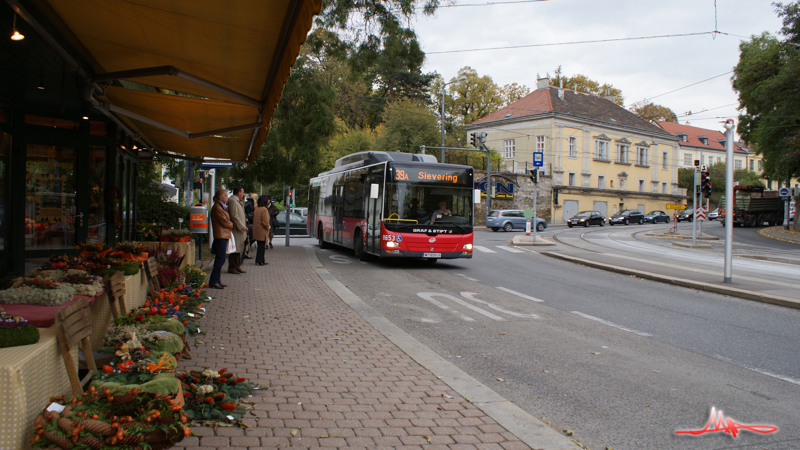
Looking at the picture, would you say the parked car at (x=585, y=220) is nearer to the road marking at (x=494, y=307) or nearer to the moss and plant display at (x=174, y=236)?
the road marking at (x=494, y=307)

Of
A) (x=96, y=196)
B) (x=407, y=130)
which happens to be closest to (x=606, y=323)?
(x=96, y=196)

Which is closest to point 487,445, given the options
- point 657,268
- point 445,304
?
point 445,304

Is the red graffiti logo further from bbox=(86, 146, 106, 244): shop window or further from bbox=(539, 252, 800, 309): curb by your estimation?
bbox=(86, 146, 106, 244): shop window

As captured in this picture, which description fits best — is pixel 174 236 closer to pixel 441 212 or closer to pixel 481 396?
pixel 441 212

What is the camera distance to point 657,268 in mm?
15797

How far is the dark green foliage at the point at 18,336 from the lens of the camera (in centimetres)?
298

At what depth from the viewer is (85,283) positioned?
4762 mm

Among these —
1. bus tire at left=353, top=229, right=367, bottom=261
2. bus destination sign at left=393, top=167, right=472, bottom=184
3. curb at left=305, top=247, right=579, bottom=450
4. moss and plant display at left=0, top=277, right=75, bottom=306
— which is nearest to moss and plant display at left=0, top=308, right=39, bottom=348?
moss and plant display at left=0, top=277, right=75, bottom=306

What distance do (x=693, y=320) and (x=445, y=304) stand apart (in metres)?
3.83

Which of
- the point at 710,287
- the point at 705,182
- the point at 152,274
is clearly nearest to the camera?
the point at 152,274

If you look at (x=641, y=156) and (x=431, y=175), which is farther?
(x=641, y=156)

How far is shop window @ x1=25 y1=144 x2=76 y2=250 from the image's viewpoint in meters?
8.33

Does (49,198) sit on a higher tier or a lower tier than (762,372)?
higher

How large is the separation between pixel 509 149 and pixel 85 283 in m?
58.4
